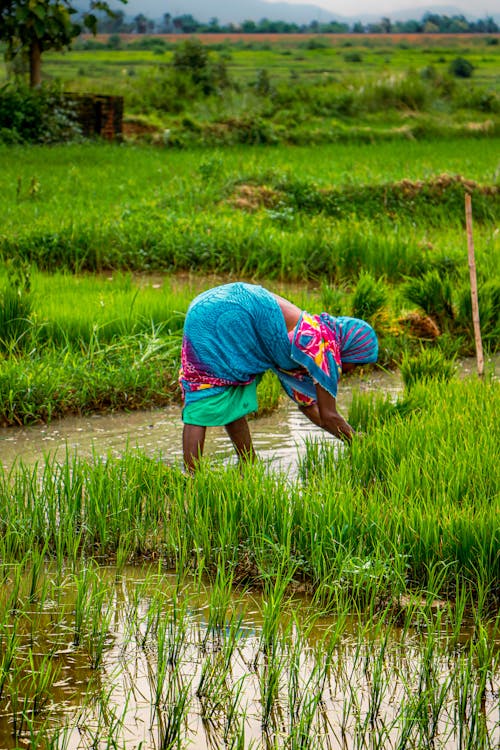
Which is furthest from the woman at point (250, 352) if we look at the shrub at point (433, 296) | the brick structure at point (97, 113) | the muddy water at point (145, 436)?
the brick structure at point (97, 113)

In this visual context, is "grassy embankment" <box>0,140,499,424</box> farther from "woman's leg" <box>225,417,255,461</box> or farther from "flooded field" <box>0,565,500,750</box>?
"flooded field" <box>0,565,500,750</box>

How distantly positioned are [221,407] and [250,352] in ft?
0.76

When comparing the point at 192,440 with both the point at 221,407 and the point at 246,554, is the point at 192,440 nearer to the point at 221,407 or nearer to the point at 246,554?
the point at 221,407

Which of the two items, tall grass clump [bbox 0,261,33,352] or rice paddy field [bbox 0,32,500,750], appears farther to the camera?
tall grass clump [bbox 0,261,33,352]

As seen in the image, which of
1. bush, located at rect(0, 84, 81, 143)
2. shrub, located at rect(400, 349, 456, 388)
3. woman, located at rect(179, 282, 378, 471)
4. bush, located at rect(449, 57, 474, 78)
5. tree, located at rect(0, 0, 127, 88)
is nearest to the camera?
woman, located at rect(179, 282, 378, 471)

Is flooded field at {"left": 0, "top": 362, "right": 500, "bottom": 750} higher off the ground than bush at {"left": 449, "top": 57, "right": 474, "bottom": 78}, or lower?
lower

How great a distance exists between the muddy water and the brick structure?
11.6 meters

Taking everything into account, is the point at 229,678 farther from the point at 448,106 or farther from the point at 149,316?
the point at 448,106

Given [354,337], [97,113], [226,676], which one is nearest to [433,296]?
[354,337]

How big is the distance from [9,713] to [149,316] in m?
3.93

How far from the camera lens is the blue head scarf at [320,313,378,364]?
412 centimetres

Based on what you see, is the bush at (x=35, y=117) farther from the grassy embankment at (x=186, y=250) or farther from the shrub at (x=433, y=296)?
the shrub at (x=433, y=296)

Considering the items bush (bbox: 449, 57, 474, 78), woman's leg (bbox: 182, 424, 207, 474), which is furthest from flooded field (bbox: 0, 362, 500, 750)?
bush (bbox: 449, 57, 474, 78)

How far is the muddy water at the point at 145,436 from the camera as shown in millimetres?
4840
